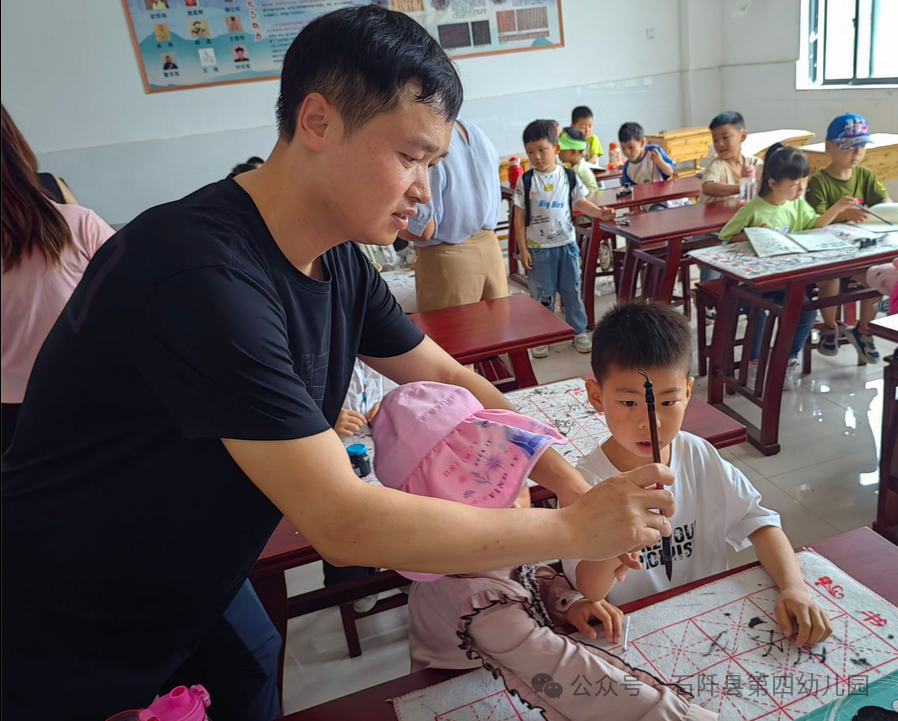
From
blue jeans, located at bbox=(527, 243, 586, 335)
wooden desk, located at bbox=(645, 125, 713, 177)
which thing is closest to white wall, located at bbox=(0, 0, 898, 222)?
wooden desk, located at bbox=(645, 125, 713, 177)

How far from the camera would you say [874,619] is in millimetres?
929

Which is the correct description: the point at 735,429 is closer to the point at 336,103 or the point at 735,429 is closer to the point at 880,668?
the point at 880,668

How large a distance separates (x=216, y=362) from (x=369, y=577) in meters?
1.08

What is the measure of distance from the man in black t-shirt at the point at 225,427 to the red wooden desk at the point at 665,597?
22cm

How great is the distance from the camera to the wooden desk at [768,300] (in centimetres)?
245

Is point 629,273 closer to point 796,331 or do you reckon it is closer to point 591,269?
point 591,269

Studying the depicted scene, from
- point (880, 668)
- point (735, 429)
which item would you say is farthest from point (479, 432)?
point (735, 429)

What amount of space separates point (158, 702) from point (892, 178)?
5.42 m

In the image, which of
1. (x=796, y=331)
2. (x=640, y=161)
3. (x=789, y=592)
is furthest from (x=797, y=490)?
(x=640, y=161)

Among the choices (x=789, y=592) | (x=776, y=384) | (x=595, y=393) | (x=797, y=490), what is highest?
(x=595, y=393)

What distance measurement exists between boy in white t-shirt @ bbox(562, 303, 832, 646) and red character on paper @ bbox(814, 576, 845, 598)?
0.10 metres

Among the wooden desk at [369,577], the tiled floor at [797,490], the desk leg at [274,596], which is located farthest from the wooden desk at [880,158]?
the desk leg at [274,596]

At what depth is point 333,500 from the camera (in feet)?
2.26

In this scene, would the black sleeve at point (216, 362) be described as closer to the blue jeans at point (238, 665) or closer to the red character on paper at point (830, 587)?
the blue jeans at point (238, 665)
